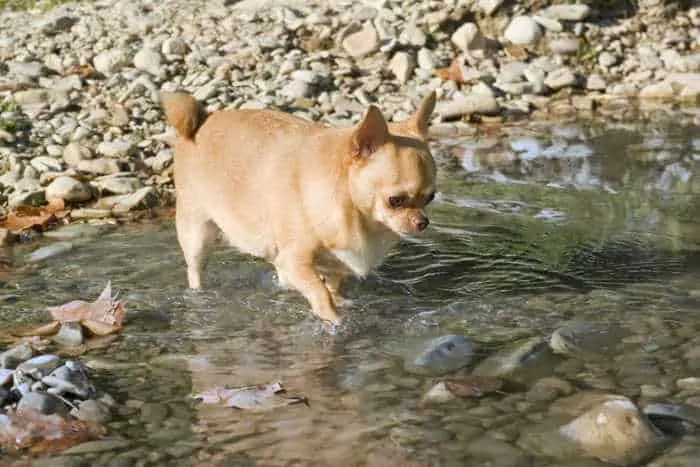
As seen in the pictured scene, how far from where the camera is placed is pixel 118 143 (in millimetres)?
8820

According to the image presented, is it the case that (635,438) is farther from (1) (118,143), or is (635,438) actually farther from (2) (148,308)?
(1) (118,143)

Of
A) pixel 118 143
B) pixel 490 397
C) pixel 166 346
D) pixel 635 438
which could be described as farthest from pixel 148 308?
pixel 118 143

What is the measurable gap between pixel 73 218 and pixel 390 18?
5445mm

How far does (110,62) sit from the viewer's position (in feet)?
36.2

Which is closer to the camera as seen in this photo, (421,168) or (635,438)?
(635,438)

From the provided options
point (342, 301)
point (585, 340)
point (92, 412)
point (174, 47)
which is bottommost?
point (342, 301)

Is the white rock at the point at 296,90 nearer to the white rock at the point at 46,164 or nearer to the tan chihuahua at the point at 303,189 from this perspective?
the white rock at the point at 46,164

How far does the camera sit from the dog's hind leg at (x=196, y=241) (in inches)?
235

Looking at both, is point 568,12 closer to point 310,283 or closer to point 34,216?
point 34,216

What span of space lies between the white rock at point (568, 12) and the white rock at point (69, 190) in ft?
20.6

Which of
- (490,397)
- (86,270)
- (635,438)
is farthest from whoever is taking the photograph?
(86,270)

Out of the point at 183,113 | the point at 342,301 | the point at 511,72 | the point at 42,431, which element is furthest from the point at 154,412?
the point at 511,72

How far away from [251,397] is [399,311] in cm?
138

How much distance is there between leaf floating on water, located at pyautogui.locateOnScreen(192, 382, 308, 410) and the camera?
13.2 ft
